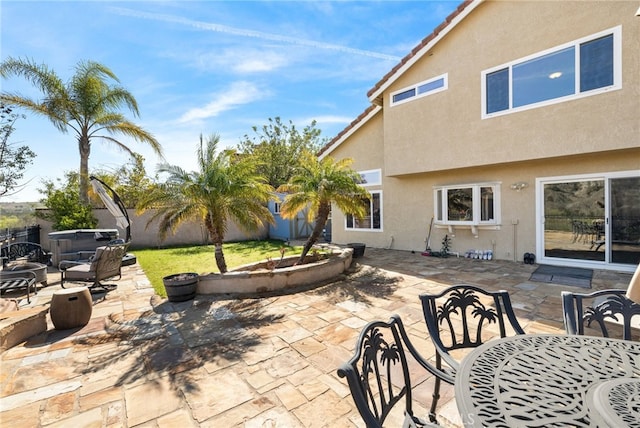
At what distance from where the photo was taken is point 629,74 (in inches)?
285

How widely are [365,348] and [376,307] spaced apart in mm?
4629

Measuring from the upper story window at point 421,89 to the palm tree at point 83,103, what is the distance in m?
12.7

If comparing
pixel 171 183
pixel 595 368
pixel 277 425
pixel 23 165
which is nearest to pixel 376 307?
pixel 277 425

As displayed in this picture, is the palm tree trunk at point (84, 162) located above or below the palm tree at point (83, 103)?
below

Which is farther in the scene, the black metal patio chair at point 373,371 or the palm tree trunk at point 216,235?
the palm tree trunk at point 216,235

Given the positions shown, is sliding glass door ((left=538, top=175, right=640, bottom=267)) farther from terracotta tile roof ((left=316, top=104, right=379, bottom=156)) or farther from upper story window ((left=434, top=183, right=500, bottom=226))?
terracotta tile roof ((left=316, top=104, right=379, bottom=156))

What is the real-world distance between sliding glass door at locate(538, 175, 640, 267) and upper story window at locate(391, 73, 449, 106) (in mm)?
4854

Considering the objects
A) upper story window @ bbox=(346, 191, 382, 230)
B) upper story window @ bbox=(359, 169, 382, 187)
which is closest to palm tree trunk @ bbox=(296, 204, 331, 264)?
upper story window @ bbox=(346, 191, 382, 230)

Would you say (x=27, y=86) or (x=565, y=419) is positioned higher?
(x=27, y=86)

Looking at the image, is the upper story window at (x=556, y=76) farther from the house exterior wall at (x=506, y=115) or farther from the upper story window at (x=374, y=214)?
the upper story window at (x=374, y=214)

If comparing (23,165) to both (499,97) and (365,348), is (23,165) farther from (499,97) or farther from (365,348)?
(499,97)

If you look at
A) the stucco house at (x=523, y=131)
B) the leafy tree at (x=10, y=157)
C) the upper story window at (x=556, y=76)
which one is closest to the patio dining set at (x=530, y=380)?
the stucco house at (x=523, y=131)

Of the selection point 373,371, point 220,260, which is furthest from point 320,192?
point 373,371

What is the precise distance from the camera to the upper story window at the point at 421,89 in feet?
35.1
